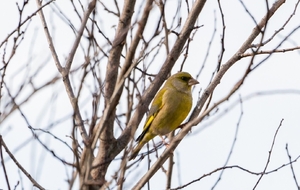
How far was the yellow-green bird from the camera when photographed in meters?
7.17

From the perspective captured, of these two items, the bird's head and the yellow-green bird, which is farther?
the bird's head

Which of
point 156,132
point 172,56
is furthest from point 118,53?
point 156,132

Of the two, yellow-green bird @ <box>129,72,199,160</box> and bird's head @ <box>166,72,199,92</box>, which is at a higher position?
bird's head @ <box>166,72,199,92</box>

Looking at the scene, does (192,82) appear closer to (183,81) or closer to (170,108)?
(183,81)

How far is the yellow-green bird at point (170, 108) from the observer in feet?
23.5

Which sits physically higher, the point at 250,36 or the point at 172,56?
the point at 250,36

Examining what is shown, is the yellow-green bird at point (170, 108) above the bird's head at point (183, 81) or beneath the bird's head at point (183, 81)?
beneath

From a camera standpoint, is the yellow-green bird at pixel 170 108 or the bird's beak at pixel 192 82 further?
the bird's beak at pixel 192 82

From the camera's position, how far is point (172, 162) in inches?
244

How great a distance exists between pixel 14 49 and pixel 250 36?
2113 mm

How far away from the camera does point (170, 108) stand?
7.29m

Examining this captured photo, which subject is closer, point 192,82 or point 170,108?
point 170,108

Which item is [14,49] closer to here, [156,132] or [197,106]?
[197,106]

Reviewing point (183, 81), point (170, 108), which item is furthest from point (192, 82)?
point (170, 108)
